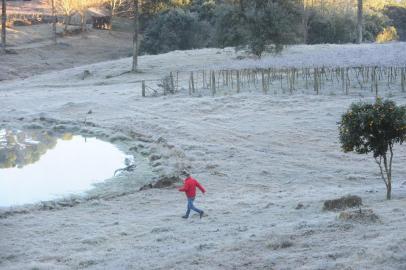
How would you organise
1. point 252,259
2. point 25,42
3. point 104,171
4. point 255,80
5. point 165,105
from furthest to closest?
point 25,42
point 255,80
point 165,105
point 104,171
point 252,259

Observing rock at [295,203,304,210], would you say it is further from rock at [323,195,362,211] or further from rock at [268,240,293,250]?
rock at [268,240,293,250]

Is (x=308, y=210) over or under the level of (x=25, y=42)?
under

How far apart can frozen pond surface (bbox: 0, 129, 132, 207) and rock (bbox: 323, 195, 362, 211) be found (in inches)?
372

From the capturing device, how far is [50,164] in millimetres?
27562

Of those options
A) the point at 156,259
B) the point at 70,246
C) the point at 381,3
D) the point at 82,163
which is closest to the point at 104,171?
the point at 82,163

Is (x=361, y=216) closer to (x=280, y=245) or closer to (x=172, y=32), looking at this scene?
(x=280, y=245)

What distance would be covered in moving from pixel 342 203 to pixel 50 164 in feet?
49.0

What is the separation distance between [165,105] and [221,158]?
1254 centimetres

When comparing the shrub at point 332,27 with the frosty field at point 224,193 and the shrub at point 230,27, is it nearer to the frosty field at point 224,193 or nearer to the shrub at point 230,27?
the shrub at point 230,27

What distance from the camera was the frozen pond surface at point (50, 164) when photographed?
22667 mm

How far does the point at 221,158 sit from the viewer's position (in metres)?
26.7

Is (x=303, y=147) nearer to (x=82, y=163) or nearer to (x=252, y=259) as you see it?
(x=82, y=163)

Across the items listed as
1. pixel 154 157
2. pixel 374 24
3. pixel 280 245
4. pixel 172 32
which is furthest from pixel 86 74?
pixel 280 245

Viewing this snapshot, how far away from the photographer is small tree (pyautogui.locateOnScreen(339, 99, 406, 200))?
56.1 feet
